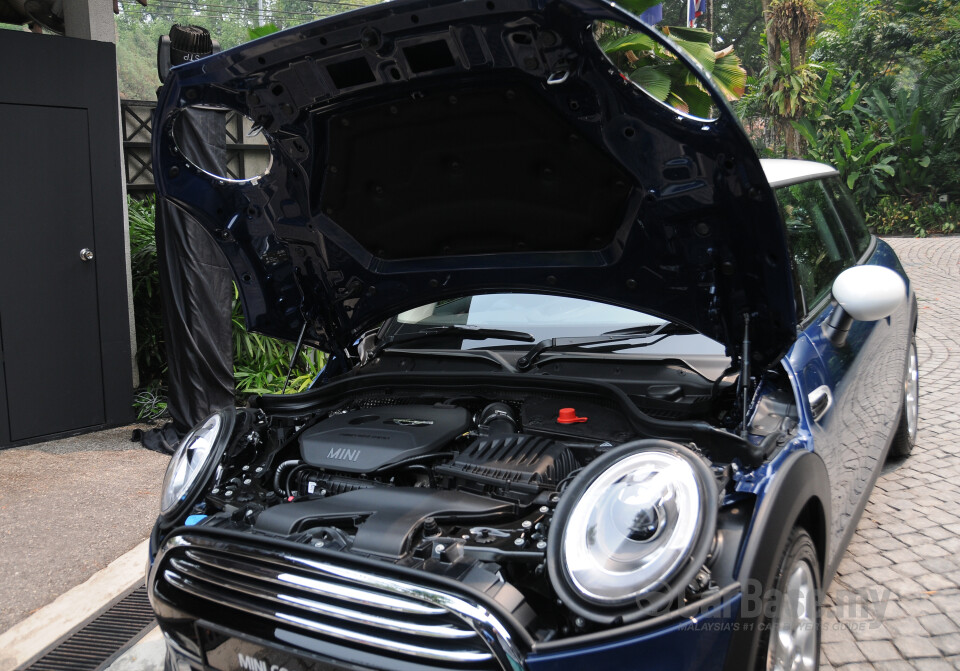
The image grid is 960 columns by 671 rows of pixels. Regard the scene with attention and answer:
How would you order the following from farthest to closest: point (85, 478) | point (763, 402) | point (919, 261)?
1. point (919, 261)
2. point (85, 478)
3. point (763, 402)

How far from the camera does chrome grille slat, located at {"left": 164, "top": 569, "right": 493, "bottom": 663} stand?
161 cm

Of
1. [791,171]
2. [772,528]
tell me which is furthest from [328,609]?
[791,171]

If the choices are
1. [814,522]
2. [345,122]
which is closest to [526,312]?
[345,122]

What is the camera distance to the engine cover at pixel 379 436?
2400 mm

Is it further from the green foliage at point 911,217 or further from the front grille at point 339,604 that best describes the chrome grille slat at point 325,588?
the green foliage at point 911,217

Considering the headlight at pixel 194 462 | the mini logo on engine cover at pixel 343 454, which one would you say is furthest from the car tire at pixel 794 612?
the headlight at pixel 194 462

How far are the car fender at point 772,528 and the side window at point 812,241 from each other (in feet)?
2.67

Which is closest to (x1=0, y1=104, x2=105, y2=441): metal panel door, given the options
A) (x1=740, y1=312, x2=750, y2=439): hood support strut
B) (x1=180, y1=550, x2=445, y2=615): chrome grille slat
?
(x1=180, y1=550, x2=445, y2=615): chrome grille slat

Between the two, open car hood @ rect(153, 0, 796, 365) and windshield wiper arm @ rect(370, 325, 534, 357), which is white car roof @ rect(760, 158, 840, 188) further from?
windshield wiper arm @ rect(370, 325, 534, 357)

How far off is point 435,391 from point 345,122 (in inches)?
39.2

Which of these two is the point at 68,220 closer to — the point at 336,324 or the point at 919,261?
the point at 336,324

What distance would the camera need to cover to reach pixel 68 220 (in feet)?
18.1

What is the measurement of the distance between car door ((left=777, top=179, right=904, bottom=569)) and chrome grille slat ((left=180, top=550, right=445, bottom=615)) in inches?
50.5

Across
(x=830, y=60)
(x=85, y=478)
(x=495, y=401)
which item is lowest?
(x=85, y=478)
